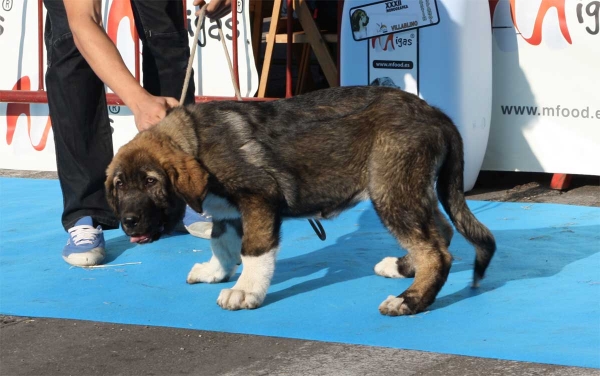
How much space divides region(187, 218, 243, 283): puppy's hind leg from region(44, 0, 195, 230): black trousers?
1001mm

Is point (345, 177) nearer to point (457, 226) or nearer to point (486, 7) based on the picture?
point (457, 226)

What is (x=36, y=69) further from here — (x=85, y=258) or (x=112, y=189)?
(x=112, y=189)

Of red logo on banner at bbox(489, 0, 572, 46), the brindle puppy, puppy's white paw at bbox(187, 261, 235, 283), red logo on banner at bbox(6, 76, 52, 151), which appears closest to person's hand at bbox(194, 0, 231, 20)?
the brindle puppy

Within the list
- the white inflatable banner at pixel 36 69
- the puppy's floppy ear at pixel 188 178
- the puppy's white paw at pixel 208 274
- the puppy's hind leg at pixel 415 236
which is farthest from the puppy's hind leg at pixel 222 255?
the white inflatable banner at pixel 36 69

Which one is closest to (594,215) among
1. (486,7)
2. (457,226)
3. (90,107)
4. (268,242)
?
(486,7)

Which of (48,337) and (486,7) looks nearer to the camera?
(48,337)

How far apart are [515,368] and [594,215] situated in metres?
2.84

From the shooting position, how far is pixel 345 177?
14.7 ft

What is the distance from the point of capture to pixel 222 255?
4.79 metres

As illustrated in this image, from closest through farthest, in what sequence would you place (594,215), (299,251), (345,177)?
(345,177), (299,251), (594,215)

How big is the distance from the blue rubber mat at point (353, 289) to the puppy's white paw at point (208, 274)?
0.12ft

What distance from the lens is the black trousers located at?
550 cm

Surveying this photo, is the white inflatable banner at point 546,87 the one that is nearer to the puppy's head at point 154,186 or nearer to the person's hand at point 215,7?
the person's hand at point 215,7

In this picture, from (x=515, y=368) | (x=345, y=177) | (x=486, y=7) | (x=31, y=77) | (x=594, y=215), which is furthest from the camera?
(x=31, y=77)
